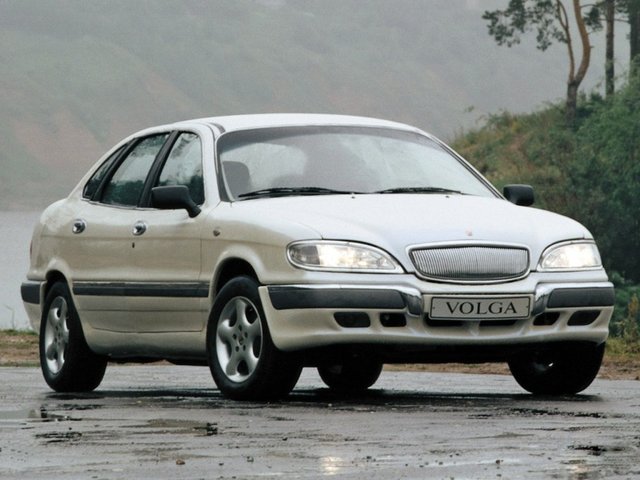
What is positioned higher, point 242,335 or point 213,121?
point 213,121

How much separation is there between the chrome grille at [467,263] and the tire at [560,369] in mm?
764

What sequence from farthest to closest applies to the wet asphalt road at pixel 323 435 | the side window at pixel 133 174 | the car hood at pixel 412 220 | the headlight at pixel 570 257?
the side window at pixel 133 174 < the headlight at pixel 570 257 < the car hood at pixel 412 220 < the wet asphalt road at pixel 323 435

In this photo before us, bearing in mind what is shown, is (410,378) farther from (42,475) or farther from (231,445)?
(42,475)

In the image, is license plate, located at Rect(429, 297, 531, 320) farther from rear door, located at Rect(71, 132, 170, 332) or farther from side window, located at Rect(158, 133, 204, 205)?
rear door, located at Rect(71, 132, 170, 332)

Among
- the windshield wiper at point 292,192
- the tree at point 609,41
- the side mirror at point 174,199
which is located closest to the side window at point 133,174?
the side mirror at point 174,199

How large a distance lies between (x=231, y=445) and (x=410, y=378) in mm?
6525

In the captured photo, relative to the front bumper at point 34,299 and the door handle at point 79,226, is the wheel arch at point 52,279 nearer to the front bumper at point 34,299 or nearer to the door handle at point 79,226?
the front bumper at point 34,299

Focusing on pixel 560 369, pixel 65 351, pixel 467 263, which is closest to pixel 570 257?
pixel 467 263

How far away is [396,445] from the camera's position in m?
7.30

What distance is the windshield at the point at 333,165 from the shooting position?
1067 centimetres

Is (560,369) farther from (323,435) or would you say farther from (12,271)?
(12,271)

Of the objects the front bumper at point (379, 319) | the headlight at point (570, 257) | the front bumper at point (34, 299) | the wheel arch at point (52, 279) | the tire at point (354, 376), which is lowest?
the tire at point (354, 376)

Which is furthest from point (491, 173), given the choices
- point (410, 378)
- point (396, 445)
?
point (396, 445)

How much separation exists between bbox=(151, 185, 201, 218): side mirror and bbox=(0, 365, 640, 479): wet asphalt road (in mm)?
1096
